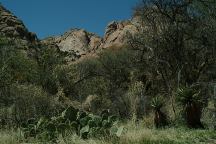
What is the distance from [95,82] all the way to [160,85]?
27.8 feet

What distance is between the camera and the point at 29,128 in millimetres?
16406

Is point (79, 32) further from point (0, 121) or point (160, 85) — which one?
point (0, 121)

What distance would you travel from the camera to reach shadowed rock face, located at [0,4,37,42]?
59669mm

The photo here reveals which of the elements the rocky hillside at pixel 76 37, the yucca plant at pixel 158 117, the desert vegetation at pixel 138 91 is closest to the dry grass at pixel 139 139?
the desert vegetation at pixel 138 91

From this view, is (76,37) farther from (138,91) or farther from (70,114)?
(70,114)

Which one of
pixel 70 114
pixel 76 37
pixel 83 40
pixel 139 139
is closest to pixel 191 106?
pixel 70 114

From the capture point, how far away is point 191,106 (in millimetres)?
20766

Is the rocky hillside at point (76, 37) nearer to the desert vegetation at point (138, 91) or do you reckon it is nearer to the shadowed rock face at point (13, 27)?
the shadowed rock face at point (13, 27)

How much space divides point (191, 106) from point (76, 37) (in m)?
89.7

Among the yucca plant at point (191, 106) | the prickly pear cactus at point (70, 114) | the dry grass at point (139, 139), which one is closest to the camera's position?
the dry grass at point (139, 139)

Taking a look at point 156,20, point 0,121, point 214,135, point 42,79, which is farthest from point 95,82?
point 214,135

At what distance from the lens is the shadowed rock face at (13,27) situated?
59.7m

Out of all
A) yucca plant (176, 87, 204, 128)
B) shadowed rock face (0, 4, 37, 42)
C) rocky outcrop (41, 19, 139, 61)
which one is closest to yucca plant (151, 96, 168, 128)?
yucca plant (176, 87, 204, 128)

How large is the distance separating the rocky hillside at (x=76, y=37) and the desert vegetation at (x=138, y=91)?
13.1 m
